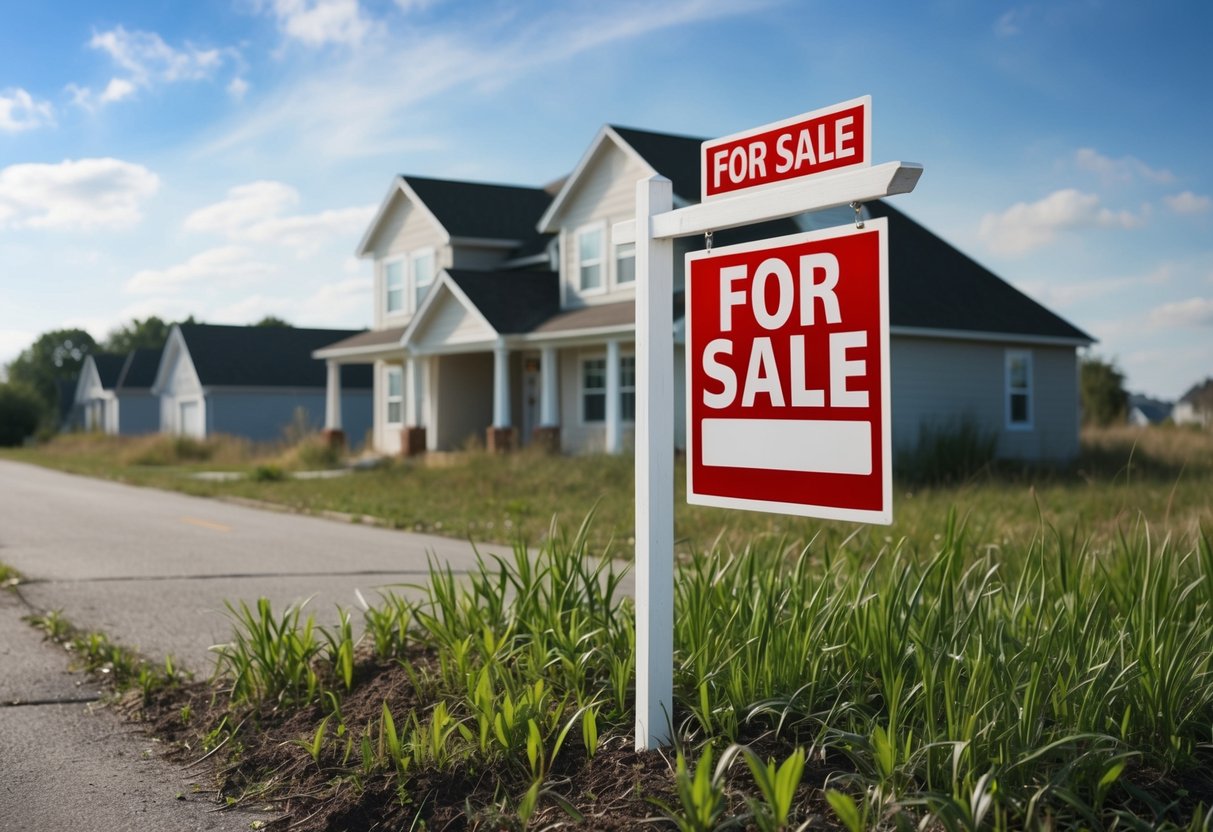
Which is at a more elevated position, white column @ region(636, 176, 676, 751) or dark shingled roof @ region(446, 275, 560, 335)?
dark shingled roof @ region(446, 275, 560, 335)

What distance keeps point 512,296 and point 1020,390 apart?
39.0 feet

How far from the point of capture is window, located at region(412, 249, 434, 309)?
3152cm

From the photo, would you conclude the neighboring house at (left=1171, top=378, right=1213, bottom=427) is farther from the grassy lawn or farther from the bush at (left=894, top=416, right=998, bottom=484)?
the bush at (left=894, top=416, right=998, bottom=484)

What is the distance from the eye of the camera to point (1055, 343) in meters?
27.3

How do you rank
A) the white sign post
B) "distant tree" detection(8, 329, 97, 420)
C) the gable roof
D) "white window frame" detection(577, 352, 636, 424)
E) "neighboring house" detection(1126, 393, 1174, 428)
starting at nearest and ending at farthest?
the white sign post → "white window frame" detection(577, 352, 636, 424) → the gable roof → "neighboring house" detection(1126, 393, 1174, 428) → "distant tree" detection(8, 329, 97, 420)

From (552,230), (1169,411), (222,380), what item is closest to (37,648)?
(552,230)

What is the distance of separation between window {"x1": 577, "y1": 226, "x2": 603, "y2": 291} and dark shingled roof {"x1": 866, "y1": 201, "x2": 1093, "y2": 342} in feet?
20.3

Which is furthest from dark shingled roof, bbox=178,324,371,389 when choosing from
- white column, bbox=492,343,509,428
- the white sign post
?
the white sign post

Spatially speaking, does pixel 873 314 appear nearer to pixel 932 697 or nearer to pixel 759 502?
pixel 759 502

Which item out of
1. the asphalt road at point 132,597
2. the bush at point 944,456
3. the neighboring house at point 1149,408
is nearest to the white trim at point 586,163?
the bush at point 944,456

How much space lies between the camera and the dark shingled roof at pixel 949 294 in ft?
81.9

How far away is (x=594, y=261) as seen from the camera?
26.8 metres

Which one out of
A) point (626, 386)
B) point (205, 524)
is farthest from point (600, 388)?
point (205, 524)

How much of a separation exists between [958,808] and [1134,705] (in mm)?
1035
